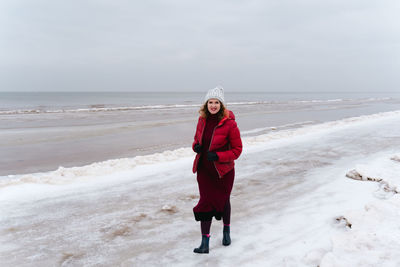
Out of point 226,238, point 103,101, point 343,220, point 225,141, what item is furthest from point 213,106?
point 103,101

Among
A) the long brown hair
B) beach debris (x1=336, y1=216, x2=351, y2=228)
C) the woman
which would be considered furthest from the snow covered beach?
the long brown hair

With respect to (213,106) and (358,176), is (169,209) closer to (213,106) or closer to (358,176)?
(213,106)

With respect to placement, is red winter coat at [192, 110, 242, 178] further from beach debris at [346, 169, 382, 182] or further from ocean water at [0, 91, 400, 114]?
ocean water at [0, 91, 400, 114]

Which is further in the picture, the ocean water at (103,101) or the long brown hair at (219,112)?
the ocean water at (103,101)

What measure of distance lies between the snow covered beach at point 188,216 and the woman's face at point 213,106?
154cm

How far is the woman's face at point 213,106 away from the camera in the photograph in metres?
3.12

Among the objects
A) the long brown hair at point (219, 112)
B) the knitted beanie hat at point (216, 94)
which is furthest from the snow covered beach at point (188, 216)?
the knitted beanie hat at point (216, 94)

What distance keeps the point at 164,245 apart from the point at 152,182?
103 inches

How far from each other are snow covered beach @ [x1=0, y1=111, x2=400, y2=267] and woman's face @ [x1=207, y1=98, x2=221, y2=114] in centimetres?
154

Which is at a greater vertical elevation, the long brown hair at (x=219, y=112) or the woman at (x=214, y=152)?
the long brown hair at (x=219, y=112)

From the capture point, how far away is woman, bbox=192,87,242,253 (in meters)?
3.10

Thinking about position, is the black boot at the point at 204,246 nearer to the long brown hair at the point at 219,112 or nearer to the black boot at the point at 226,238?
the black boot at the point at 226,238

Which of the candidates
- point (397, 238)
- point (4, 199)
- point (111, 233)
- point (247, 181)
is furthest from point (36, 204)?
point (397, 238)

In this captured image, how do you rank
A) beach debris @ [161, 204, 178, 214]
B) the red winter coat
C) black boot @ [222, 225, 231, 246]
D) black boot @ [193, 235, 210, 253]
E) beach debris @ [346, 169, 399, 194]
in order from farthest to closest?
beach debris @ [346, 169, 399, 194] < beach debris @ [161, 204, 178, 214] < black boot @ [222, 225, 231, 246] < black boot @ [193, 235, 210, 253] < the red winter coat
